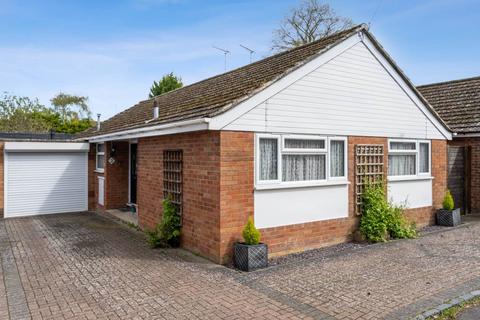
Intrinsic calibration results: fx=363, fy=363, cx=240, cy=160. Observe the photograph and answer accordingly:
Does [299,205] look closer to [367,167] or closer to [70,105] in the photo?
[367,167]

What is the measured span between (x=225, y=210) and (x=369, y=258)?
312 centimetres

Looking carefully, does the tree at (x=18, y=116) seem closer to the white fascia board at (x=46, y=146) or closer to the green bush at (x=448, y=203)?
the white fascia board at (x=46, y=146)

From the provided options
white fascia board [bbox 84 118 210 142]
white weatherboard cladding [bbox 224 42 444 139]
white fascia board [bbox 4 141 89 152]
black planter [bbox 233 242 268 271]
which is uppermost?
white weatherboard cladding [bbox 224 42 444 139]

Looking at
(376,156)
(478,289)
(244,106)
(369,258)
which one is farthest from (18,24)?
(478,289)

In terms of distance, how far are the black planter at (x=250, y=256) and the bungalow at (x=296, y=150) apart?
11.9 inches

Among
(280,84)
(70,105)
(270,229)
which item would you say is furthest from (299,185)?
(70,105)

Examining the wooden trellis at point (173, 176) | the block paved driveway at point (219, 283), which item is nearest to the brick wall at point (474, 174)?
the block paved driveway at point (219, 283)

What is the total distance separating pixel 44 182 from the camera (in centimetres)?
1355

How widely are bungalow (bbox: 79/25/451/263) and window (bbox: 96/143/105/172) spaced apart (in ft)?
11.5

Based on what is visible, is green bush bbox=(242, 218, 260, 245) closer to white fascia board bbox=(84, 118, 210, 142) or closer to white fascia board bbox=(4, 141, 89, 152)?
white fascia board bbox=(84, 118, 210, 142)

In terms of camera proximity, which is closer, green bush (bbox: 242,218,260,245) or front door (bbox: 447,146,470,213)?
green bush (bbox: 242,218,260,245)

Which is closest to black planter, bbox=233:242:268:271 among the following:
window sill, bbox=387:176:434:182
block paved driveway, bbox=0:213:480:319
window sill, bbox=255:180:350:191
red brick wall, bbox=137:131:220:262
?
block paved driveway, bbox=0:213:480:319

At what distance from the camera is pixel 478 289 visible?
551 centimetres

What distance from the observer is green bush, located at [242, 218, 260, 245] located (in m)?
6.61
